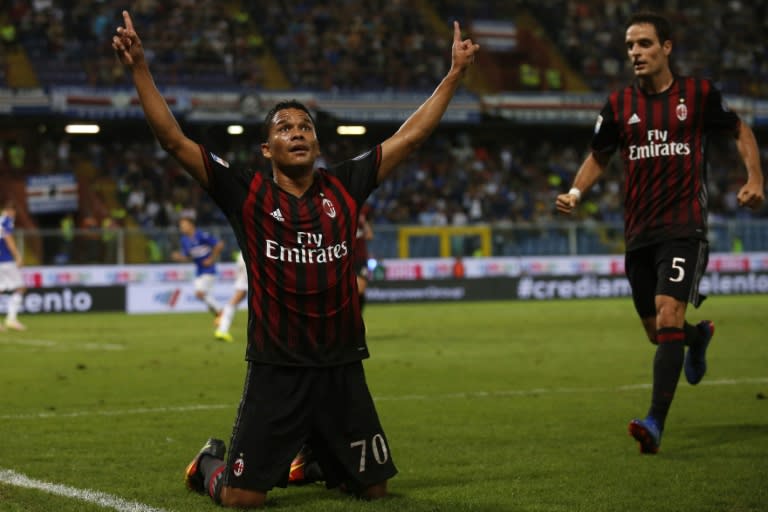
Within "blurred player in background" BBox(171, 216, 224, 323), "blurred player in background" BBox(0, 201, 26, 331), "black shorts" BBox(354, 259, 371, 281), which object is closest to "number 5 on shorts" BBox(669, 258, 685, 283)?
"black shorts" BBox(354, 259, 371, 281)

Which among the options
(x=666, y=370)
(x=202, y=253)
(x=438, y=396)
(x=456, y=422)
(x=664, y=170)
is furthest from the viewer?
(x=202, y=253)

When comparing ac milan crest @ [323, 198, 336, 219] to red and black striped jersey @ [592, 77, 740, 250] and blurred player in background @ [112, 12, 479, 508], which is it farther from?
red and black striped jersey @ [592, 77, 740, 250]

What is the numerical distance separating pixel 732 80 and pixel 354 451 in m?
41.0

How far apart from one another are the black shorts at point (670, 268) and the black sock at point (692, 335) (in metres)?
0.42

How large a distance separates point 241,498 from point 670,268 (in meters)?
3.22

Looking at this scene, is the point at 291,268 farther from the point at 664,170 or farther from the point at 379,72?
the point at 379,72

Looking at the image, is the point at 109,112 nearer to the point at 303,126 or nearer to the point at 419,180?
the point at 419,180

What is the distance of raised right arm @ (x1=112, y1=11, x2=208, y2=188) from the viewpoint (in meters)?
4.95

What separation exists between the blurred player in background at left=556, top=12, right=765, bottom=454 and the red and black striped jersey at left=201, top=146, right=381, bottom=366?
211 centimetres

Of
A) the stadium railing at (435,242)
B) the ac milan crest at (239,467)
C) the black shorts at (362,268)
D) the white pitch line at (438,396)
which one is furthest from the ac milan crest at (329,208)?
the stadium railing at (435,242)

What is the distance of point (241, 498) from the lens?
5398 millimetres

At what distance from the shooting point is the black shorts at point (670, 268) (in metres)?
7.30

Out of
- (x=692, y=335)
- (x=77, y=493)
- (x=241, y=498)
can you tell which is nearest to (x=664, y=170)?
(x=692, y=335)

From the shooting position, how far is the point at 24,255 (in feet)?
92.6
